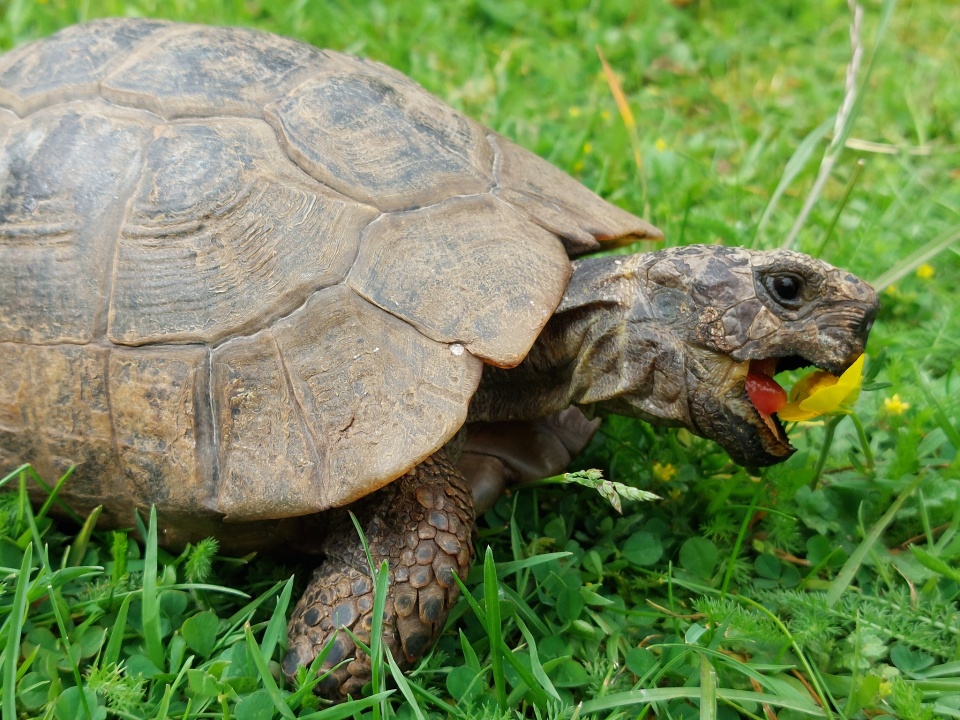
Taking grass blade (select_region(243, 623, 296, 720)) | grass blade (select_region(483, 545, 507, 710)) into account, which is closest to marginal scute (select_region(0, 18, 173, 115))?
grass blade (select_region(243, 623, 296, 720))

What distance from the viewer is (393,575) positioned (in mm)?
2096

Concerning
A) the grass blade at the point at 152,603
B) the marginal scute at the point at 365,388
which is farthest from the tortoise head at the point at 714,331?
the grass blade at the point at 152,603

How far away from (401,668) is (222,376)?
0.85 m

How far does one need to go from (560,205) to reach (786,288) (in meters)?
0.76

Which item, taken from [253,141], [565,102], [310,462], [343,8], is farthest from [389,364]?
[343,8]

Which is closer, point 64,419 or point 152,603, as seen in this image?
point 152,603

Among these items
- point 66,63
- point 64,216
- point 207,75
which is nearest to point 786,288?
point 207,75

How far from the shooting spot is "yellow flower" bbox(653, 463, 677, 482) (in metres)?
2.56

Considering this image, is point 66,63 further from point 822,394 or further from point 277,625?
point 822,394

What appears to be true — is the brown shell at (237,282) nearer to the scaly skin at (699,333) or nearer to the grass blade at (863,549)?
the scaly skin at (699,333)

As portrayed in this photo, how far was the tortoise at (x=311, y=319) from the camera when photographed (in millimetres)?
2049

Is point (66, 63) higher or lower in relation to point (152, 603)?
higher

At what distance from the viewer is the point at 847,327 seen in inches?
80.6

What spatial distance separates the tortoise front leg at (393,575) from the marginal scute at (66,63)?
142 centimetres
